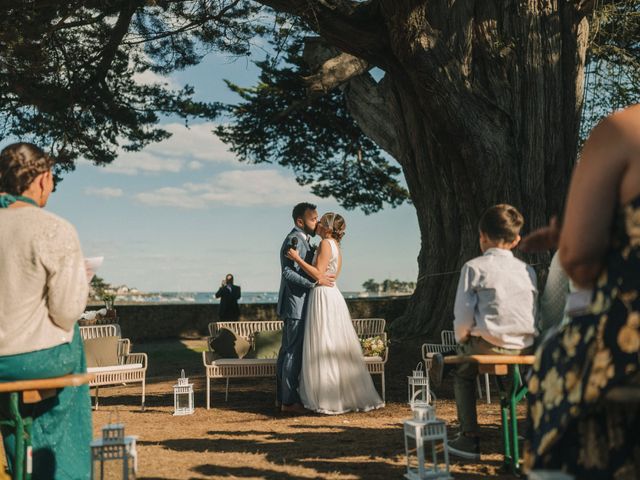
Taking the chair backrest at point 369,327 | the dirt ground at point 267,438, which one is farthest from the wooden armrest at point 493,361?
the chair backrest at point 369,327

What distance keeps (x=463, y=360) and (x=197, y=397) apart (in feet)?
18.9

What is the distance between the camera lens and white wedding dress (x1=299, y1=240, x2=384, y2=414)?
7656mm

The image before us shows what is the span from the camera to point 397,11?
9070 mm

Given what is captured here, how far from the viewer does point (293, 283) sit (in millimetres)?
7934

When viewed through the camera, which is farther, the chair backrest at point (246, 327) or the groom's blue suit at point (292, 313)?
the chair backrest at point (246, 327)

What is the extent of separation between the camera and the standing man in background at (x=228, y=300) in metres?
18.4

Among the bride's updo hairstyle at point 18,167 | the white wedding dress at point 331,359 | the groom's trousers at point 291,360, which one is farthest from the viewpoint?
the groom's trousers at point 291,360

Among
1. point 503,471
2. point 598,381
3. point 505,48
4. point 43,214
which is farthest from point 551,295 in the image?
Answer: point 505,48

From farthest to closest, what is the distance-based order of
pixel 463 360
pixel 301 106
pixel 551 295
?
pixel 301 106 < pixel 463 360 < pixel 551 295

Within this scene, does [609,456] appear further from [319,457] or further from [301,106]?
[301,106]

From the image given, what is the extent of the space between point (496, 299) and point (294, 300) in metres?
3.63

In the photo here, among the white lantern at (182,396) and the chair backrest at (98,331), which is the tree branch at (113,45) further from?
the white lantern at (182,396)

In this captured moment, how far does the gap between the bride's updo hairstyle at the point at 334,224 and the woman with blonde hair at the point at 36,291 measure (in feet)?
14.3

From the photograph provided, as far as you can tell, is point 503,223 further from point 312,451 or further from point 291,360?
point 291,360
